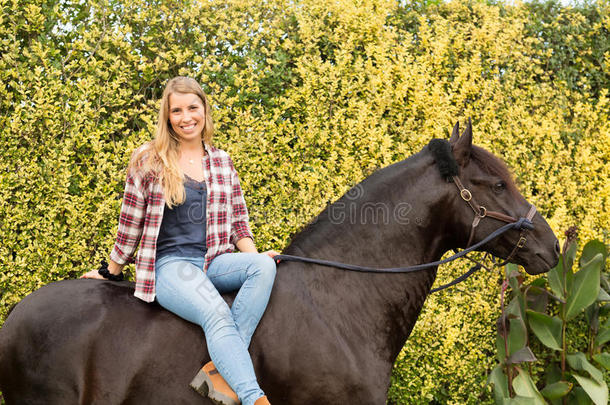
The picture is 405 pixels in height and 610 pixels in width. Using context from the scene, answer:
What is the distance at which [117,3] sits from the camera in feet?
13.4

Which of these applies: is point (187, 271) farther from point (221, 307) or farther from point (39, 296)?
point (39, 296)

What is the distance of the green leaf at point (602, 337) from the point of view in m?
4.53

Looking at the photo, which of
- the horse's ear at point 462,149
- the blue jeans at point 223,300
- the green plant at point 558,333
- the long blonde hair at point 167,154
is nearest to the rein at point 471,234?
the horse's ear at point 462,149

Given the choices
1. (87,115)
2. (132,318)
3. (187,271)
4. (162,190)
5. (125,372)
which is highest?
(87,115)

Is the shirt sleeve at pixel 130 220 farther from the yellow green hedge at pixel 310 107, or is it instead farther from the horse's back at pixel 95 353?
the yellow green hedge at pixel 310 107

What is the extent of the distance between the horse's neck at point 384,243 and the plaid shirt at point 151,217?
0.43m

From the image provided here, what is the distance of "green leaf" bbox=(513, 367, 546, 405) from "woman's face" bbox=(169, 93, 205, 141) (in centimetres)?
328

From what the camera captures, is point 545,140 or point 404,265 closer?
point 404,265

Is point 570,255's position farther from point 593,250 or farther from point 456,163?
point 456,163

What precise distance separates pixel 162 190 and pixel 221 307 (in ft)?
2.17

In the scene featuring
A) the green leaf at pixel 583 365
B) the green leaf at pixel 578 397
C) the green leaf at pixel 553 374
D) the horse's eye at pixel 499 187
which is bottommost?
the green leaf at pixel 578 397

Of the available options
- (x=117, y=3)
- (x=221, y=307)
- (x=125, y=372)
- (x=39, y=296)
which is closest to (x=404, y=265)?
(x=221, y=307)

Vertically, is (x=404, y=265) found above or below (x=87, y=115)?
below

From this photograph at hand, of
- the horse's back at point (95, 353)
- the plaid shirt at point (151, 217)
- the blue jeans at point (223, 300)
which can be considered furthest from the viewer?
the plaid shirt at point (151, 217)
